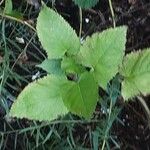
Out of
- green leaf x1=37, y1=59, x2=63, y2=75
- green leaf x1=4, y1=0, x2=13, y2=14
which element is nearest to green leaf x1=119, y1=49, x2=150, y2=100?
green leaf x1=37, y1=59, x2=63, y2=75

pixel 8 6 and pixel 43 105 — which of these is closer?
pixel 43 105

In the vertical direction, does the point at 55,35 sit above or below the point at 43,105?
above

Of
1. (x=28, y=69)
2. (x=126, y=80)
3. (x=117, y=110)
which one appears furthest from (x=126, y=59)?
(x=28, y=69)

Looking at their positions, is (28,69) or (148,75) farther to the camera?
(28,69)

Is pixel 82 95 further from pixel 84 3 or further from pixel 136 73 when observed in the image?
pixel 84 3

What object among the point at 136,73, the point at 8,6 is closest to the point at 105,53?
the point at 136,73

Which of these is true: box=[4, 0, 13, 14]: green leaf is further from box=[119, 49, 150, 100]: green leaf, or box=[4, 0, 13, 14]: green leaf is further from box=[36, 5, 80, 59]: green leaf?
box=[119, 49, 150, 100]: green leaf

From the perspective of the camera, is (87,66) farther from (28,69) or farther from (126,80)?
(28,69)
